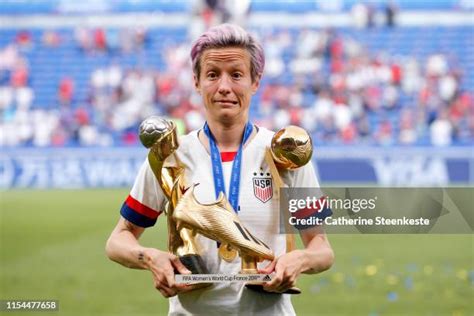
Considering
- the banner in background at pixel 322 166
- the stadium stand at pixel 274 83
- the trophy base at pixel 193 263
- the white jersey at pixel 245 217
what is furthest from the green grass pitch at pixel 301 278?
the stadium stand at pixel 274 83

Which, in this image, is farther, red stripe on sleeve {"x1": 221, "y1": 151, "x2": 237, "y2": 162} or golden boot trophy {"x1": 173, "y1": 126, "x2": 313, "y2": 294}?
red stripe on sleeve {"x1": 221, "y1": 151, "x2": 237, "y2": 162}

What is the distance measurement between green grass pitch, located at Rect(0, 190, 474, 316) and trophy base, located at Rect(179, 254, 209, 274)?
160 inches

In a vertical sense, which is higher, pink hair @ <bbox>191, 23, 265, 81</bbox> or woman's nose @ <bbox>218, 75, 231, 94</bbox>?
pink hair @ <bbox>191, 23, 265, 81</bbox>

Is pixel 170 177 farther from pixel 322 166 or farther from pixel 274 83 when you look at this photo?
pixel 274 83

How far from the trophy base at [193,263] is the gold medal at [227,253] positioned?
0.07 metres

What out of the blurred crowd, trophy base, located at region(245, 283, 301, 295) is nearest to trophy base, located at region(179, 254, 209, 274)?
trophy base, located at region(245, 283, 301, 295)

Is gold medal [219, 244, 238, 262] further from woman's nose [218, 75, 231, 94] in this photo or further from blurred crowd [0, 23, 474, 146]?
blurred crowd [0, 23, 474, 146]

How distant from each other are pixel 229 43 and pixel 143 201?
21.2 inches

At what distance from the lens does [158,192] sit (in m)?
2.72

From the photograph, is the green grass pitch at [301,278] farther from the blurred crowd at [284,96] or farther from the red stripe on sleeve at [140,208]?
the blurred crowd at [284,96]

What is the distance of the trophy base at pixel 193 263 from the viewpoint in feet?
8.08

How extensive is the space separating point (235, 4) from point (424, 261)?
1521 cm

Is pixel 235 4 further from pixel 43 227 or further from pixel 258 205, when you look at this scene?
pixel 258 205

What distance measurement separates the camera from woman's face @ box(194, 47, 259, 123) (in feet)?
8.42
